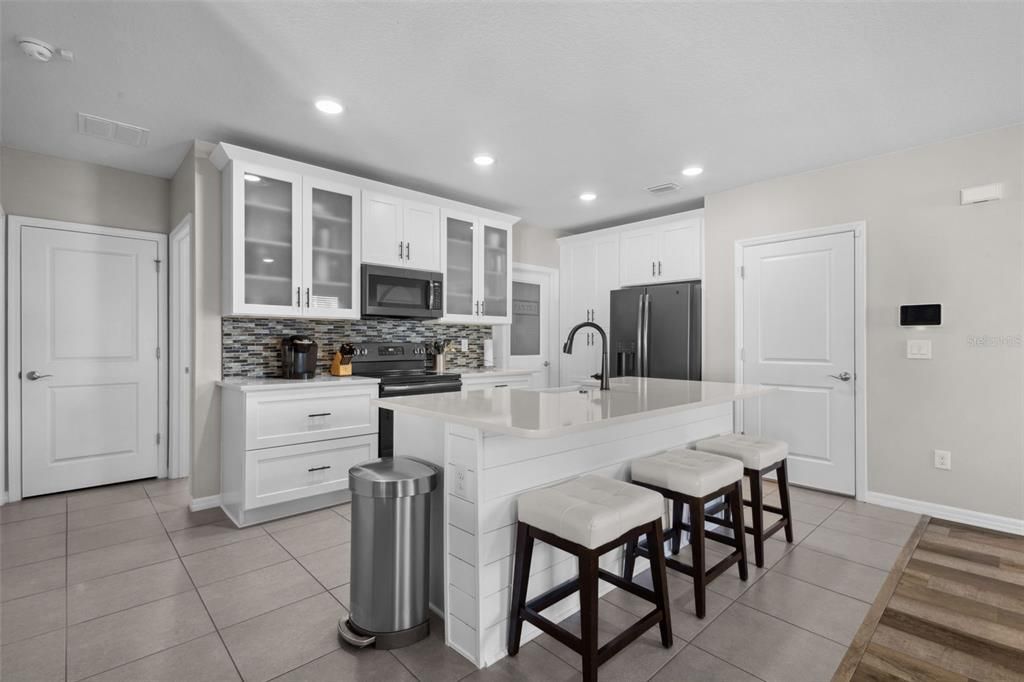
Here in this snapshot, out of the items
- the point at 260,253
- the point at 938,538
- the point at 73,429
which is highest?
the point at 260,253

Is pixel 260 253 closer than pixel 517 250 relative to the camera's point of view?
Yes

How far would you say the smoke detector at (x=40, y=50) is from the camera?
7.18ft

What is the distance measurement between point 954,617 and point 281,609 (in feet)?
9.35

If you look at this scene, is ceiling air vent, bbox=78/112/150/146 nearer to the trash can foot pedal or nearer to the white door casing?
the white door casing

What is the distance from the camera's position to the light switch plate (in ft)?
10.8

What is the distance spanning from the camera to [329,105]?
2789 mm

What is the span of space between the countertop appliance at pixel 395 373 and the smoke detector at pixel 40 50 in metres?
2.36

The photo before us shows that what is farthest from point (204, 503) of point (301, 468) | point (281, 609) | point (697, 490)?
point (697, 490)

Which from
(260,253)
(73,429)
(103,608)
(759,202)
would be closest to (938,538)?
(759,202)

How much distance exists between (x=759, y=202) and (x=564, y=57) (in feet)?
8.38

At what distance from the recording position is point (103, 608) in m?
2.13

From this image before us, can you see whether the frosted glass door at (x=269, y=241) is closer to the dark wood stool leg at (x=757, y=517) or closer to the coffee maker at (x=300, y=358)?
the coffee maker at (x=300, y=358)

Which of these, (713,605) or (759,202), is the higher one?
(759,202)

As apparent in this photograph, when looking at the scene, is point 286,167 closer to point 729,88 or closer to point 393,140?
point 393,140
